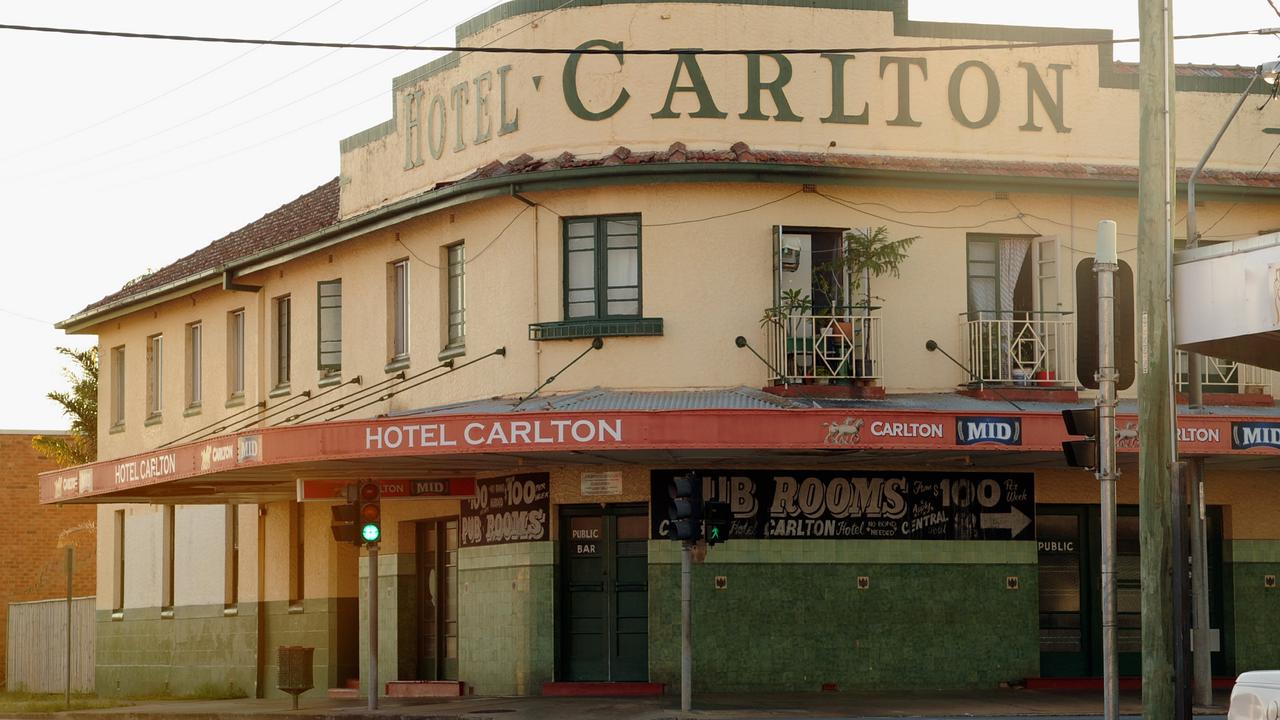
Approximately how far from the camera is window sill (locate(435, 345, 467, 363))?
27000 millimetres

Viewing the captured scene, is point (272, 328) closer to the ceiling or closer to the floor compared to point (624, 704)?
closer to the ceiling

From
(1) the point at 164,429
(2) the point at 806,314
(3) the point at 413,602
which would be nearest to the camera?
(2) the point at 806,314

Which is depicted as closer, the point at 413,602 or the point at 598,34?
the point at 598,34

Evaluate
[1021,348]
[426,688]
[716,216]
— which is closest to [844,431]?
[716,216]

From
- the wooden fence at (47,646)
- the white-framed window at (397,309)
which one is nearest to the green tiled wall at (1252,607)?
the white-framed window at (397,309)

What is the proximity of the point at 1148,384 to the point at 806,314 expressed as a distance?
31.7 feet

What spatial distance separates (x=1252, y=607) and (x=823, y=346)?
743 cm

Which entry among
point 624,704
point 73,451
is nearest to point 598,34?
→ point 624,704

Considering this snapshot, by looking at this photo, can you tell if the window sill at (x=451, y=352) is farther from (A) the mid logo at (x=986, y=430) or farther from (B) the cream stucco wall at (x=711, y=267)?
(A) the mid logo at (x=986, y=430)

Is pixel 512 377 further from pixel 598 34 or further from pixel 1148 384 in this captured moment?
pixel 1148 384

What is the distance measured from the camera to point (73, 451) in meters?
48.1

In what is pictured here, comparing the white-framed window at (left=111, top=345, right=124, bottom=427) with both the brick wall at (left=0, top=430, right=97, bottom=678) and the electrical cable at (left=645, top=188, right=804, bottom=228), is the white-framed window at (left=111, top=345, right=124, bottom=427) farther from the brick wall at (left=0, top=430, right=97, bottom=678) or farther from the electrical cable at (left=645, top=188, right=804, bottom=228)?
the electrical cable at (left=645, top=188, right=804, bottom=228)

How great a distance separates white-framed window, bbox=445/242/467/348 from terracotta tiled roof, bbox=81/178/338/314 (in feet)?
11.8

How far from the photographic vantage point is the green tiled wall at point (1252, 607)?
27.0 m
